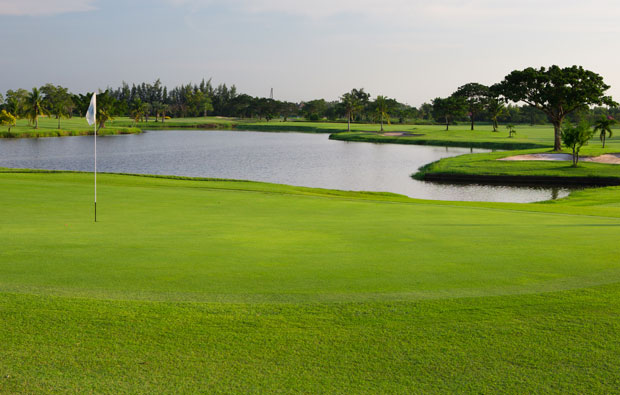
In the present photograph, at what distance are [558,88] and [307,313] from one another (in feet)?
251

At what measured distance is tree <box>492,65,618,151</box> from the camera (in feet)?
238

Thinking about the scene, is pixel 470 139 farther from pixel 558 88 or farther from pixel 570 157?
pixel 570 157

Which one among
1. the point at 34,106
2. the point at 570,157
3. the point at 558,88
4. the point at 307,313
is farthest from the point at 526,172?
the point at 34,106

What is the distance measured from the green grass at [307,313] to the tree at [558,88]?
68582 mm

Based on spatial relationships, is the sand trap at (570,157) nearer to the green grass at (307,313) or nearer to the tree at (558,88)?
the tree at (558,88)

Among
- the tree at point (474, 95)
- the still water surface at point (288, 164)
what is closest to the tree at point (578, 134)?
the still water surface at point (288, 164)

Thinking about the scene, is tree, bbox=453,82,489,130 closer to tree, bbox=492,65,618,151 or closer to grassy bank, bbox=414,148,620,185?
tree, bbox=492,65,618,151

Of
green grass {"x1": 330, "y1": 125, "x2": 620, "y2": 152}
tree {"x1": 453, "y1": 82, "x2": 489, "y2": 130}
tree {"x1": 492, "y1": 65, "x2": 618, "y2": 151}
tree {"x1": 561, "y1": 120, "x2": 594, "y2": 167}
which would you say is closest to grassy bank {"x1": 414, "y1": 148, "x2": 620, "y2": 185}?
tree {"x1": 561, "y1": 120, "x2": 594, "y2": 167}

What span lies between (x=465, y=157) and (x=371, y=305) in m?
67.3

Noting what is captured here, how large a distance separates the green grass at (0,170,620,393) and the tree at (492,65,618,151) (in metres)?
68.6

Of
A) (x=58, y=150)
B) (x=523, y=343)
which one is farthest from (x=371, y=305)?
(x=58, y=150)

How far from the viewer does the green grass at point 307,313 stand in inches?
203

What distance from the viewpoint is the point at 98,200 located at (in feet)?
69.0

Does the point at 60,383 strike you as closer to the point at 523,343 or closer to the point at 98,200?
the point at 523,343
